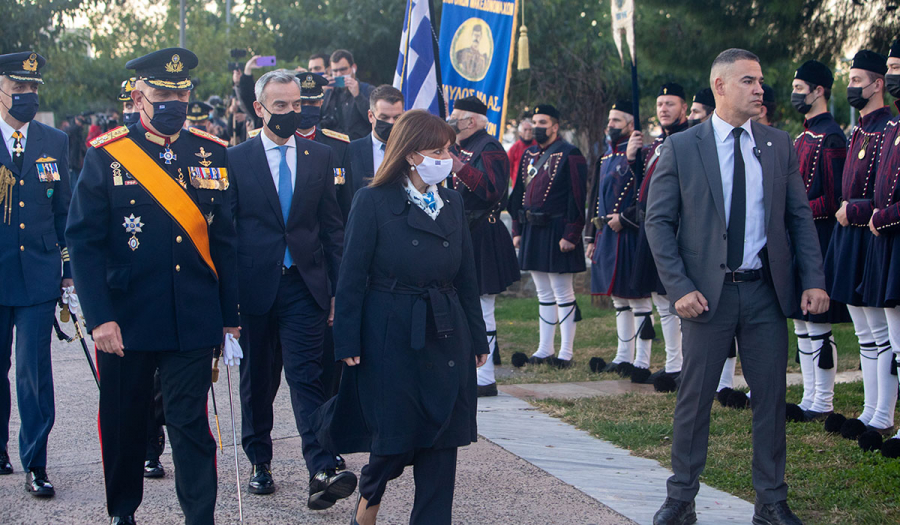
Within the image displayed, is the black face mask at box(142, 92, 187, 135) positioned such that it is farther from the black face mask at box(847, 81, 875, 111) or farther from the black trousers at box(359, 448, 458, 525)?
the black face mask at box(847, 81, 875, 111)

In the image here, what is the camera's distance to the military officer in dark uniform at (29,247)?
17.3 feet

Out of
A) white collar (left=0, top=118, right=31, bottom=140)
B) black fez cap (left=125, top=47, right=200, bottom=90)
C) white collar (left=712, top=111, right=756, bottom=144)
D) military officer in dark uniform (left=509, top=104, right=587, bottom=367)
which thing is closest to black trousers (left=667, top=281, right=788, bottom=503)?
white collar (left=712, top=111, right=756, bottom=144)

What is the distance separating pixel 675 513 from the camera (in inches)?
177

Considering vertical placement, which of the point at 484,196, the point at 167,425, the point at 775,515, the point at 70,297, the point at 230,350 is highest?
the point at 484,196

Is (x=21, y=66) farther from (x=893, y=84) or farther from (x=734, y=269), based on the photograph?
(x=893, y=84)

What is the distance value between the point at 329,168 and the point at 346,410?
Result: 1752 millimetres

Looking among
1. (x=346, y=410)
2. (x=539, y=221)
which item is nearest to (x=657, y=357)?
(x=539, y=221)

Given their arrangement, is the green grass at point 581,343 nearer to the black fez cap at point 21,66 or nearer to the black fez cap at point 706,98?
A: the black fez cap at point 706,98

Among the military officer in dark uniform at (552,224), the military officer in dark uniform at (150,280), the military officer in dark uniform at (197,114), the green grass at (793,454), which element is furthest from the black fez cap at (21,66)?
the military officer in dark uniform at (197,114)

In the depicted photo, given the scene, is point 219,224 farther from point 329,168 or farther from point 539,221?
point 539,221

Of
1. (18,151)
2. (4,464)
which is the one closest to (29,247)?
(18,151)

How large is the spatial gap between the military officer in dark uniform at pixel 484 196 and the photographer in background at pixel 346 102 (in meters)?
1.48

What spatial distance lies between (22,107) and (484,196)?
10.7 feet

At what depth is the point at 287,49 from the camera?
22.8 meters
